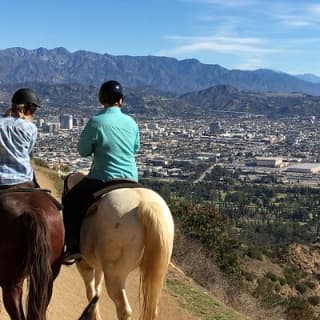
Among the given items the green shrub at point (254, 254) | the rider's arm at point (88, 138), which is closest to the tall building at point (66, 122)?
the green shrub at point (254, 254)

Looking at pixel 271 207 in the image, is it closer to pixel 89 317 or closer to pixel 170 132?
pixel 89 317

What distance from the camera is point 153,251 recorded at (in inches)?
186

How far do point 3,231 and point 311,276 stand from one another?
23620mm

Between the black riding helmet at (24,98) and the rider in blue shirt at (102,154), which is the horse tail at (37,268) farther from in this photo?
the black riding helmet at (24,98)

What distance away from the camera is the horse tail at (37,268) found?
4246mm

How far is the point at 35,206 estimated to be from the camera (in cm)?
444

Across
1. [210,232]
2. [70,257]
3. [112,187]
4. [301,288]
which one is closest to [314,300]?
[301,288]

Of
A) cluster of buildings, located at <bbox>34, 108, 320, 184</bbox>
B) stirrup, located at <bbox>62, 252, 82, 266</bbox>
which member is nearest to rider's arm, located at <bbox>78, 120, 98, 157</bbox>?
stirrup, located at <bbox>62, 252, 82, 266</bbox>

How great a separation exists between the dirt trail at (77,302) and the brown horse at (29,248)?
2349 mm

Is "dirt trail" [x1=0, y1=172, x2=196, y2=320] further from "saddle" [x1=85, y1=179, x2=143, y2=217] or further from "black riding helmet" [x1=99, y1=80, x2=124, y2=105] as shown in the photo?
"black riding helmet" [x1=99, y1=80, x2=124, y2=105]

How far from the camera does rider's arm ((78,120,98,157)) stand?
5.01m

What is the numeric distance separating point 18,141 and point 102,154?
691mm

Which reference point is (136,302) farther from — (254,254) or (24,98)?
(254,254)

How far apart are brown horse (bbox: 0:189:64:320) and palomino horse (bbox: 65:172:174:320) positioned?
1.19 feet
